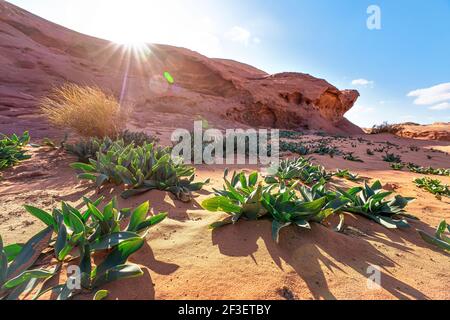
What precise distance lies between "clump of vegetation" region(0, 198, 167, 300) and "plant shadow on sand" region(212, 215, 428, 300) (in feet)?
1.79

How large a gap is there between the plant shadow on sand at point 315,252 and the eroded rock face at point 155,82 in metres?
8.63

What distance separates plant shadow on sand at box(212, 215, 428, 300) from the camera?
125 centimetres

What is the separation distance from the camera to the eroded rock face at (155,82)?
477 inches

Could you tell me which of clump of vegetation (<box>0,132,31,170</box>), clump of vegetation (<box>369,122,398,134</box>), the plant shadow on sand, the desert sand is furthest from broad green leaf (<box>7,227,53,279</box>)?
clump of vegetation (<box>369,122,398,134</box>)


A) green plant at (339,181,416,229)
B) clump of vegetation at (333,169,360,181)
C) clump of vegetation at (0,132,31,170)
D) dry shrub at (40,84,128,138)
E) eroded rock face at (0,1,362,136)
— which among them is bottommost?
green plant at (339,181,416,229)

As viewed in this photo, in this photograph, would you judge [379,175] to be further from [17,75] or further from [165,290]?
[17,75]

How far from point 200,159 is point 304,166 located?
189 cm

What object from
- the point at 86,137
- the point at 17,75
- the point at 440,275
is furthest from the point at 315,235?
the point at 17,75

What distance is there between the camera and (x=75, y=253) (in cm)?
139

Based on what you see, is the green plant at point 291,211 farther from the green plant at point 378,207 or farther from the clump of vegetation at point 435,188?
the clump of vegetation at point 435,188

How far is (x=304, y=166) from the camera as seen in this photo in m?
3.73

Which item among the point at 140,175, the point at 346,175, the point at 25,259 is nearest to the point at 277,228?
the point at 25,259

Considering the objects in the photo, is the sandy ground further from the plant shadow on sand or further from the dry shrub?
the dry shrub

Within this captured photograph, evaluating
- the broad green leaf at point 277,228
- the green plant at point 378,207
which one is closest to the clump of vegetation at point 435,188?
the green plant at point 378,207
